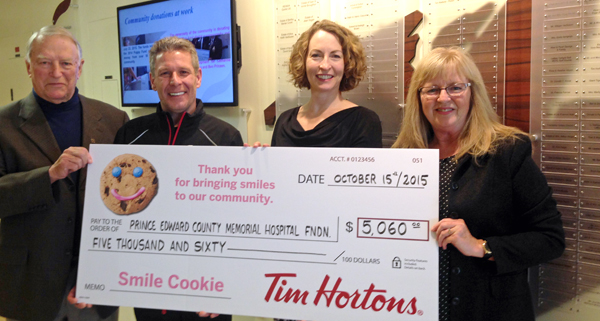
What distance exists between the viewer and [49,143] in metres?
1.54

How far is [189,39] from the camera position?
2520 mm

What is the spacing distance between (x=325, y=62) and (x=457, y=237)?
0.88 metres

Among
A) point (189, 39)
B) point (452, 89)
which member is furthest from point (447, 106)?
point (189, 39)

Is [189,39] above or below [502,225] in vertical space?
above

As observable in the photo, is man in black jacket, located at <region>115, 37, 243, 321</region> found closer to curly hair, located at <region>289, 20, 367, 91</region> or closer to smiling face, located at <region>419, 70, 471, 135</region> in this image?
curly hair, located at <region>289, 20, 367, 91</region>

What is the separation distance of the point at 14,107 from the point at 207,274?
1.08 m

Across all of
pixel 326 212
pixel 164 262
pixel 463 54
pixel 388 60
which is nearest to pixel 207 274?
pixel 164 262

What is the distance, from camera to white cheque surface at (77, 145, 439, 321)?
4.08 feet

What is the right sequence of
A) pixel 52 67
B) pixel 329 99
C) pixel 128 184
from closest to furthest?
pixel 128 184, pixel 52 67, pixel 329 99

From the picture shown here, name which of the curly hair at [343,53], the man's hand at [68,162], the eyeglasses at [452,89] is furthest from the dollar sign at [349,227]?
the man's hand at [68,162]

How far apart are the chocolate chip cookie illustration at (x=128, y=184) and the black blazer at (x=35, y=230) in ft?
0.67

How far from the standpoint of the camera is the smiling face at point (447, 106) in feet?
4.25

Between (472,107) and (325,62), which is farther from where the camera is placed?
(325,62)

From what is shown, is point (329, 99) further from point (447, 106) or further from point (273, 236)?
point (273, 236)
